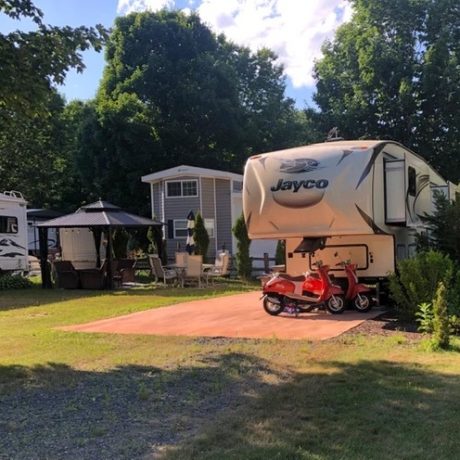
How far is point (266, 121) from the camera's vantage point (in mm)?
37094

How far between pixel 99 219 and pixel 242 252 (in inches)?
193

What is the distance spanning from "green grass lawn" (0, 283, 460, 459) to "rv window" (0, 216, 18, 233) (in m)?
13.0

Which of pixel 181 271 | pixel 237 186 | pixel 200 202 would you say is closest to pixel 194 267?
pixel 181 271

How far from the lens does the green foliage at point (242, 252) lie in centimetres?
1995

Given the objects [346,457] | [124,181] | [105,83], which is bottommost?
[346,457]

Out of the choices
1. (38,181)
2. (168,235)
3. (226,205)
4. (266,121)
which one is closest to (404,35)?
(266,121)

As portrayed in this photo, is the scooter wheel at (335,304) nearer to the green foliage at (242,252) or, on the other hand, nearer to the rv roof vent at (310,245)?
Result: the rv roof vent at (310,245)

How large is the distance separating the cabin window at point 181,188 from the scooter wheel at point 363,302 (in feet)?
51.9

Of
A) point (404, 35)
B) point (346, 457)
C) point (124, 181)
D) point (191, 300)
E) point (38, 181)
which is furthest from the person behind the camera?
point (38, 181)

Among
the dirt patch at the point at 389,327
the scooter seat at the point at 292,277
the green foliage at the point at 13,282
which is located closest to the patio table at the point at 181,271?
the green foliage at the point at 13,282

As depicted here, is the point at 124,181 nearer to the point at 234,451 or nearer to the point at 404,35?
the point at 404,35

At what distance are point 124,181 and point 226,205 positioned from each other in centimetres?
897

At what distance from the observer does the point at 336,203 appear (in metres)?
10.0

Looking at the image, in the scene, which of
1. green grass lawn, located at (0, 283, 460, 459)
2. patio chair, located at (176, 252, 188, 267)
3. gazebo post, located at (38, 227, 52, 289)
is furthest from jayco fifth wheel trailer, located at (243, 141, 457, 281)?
gazebo post, located at (38, 227, 52, 289)
